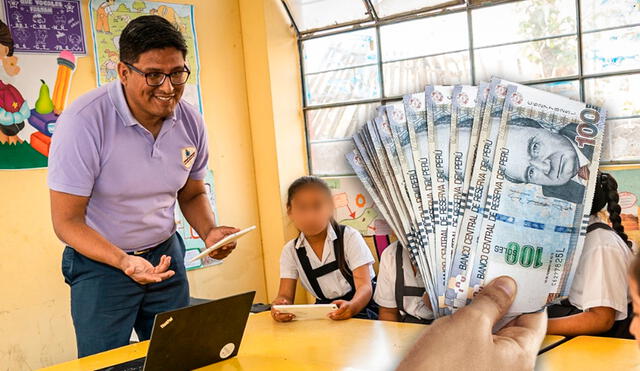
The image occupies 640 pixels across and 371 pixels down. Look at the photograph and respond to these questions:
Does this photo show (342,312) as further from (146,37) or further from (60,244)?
(60,244)

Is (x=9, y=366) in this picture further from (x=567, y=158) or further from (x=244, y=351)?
(x=567, y=158)

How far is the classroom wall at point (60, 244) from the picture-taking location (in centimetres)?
290

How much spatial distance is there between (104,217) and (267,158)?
227 cm

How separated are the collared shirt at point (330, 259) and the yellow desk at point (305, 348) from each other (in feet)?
1.75

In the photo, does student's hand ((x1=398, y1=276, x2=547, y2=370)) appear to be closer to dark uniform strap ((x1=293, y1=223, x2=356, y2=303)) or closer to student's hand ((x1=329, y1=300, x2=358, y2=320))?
student's hand ((x1=329, y1=300, x2=358, y2=320))

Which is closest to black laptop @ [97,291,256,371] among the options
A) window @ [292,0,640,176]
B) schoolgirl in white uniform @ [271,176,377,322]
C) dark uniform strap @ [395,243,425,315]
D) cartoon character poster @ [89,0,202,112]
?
dark uniform strap @ [395,243,425,315]

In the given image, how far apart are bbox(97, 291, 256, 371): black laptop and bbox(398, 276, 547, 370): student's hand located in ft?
3.16

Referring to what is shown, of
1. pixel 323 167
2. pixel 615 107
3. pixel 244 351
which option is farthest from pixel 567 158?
pixel 323 167

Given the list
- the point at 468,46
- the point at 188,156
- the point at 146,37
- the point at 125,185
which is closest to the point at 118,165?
the point at 125,185

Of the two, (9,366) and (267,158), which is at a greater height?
(267,158)

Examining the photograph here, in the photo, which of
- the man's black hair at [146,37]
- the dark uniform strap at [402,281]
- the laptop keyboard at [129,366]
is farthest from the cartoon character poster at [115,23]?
the dark uniform strap at [402,281]

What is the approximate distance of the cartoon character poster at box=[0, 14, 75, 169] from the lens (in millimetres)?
2855

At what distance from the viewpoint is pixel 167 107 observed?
63.8 inches

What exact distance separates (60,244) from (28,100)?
0.66 metres
